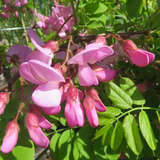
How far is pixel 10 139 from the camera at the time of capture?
0.51 meters

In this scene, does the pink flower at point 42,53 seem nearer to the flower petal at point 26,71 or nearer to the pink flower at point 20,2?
the flower petal at point 26,71

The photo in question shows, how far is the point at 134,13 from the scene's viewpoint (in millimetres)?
600

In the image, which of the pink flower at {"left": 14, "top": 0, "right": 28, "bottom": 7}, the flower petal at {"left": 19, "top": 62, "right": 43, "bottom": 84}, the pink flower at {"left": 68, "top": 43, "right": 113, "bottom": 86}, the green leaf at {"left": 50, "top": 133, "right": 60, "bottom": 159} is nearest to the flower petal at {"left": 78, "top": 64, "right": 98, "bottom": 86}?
the pink flower at {"left": 68, "top": 43, "right": 113, "bottom": 86}

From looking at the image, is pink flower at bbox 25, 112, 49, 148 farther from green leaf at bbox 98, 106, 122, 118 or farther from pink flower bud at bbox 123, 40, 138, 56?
pink flower bud at bbox 123, 40, 138, 56

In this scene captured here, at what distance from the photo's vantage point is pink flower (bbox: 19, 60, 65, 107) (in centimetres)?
42

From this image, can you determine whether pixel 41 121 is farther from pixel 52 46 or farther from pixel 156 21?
pixel 156 21

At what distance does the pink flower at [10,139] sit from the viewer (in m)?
0.49

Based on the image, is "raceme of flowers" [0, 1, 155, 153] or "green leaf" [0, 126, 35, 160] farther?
"green leaf" [0, 126, 35, 160]

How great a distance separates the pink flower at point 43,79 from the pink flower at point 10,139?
0.15 meters

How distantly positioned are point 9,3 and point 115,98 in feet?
5.54

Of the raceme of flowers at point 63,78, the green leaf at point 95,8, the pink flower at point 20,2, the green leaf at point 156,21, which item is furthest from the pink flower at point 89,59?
the pink flower at point 20,2

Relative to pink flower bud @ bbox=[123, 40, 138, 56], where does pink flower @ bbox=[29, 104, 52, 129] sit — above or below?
below

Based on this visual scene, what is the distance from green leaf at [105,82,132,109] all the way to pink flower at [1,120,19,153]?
0.28 m

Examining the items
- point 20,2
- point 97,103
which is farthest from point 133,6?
point 20,2
